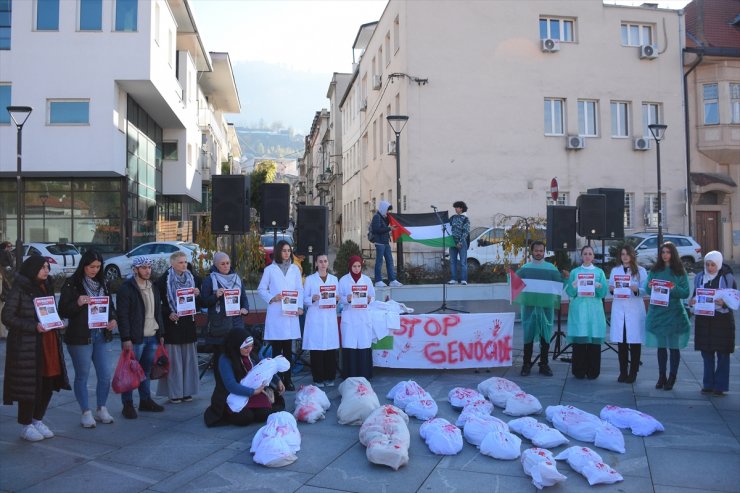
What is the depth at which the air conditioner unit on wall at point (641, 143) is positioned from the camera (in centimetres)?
2789

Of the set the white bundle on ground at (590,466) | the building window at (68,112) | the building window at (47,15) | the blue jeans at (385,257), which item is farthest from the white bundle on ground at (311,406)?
the building window at (47,15)

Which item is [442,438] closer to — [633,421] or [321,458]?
[321,458]

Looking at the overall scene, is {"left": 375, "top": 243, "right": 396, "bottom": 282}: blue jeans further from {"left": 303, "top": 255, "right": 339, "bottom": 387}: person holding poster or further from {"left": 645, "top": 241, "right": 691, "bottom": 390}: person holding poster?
{"left": 645, "top": 241, "right": 691, "bottom": 390}: person holding poster

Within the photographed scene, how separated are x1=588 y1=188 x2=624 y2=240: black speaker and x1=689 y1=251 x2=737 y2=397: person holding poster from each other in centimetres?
443

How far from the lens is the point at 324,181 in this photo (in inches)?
2206

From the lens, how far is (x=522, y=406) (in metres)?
7.44

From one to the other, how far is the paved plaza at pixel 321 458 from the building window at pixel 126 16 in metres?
19.4

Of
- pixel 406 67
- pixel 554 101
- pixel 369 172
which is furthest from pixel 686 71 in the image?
pixel 369 172

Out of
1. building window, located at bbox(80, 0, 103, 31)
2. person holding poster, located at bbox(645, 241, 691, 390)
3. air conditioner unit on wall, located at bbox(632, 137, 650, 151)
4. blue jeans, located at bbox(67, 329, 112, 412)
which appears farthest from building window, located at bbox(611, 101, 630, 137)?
blue jeans, located at bbox(67, 329, 112, 412)

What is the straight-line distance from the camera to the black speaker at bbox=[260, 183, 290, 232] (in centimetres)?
1167

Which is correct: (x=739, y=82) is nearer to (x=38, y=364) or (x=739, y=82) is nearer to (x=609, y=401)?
(x=609, y=401)

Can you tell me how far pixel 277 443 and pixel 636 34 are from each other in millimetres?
28473

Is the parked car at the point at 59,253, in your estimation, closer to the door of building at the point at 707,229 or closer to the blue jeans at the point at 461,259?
the blue jeans at the point at 461,259

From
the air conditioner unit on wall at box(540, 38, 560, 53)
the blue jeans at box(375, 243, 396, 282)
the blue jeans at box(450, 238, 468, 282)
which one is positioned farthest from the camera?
the air conditioner unit on wall at box(540, 38, 560, 53)
